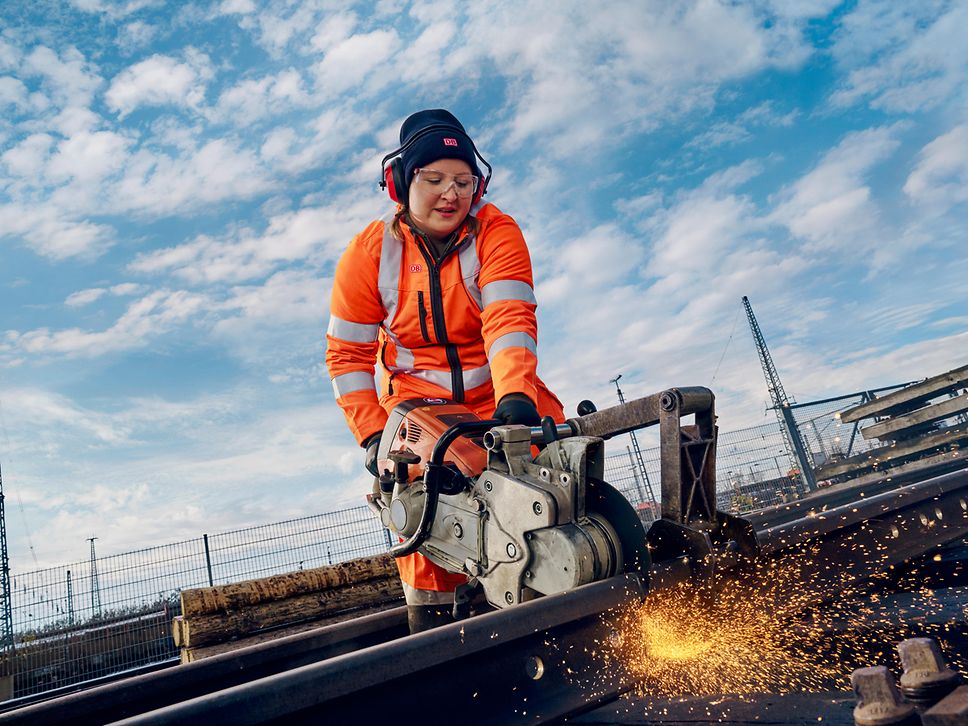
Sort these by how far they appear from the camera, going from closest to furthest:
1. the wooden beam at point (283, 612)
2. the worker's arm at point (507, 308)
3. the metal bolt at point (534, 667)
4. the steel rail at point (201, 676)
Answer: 1. the metal bolt at point (534, 667)
2. the steel rail at point (201, 676)
3. the worker's arm at point (507, 308)
4. the wooden beam at point (283, 612)

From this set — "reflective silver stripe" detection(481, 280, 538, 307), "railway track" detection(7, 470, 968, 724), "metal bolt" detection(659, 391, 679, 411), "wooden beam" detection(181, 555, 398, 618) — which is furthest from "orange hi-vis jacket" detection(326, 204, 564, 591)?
"wooden beam" detection(181, 555, 398, 618)

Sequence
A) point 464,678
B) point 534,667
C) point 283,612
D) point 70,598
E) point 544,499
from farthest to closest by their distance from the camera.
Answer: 1. point 70,598
2. point 283,612
3. point 544,499
4. point 534,667
5. point 464,678

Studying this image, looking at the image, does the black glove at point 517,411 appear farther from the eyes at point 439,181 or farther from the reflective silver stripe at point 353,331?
the eyes at point 439,181

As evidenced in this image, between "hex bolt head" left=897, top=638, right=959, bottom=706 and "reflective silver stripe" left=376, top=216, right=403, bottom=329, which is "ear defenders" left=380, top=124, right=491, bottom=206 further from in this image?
"hex bolt head" left=897, top=638, right=959, bottom=706

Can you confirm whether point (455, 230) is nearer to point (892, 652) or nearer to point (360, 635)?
point (360, 635)

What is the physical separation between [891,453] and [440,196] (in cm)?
1024

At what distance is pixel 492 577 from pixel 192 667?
139 centimetres

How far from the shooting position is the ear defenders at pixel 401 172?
9.38 feet

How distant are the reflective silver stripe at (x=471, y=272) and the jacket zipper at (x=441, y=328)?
0.23ft

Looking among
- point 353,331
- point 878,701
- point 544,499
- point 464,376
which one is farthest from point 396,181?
point 878,701

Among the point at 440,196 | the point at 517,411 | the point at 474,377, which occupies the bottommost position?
the point at 517,411

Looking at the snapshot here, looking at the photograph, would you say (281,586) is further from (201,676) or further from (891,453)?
(891,453)

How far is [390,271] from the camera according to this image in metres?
2.96

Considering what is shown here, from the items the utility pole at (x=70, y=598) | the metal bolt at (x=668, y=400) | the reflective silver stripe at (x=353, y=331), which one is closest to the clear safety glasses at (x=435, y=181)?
the reflective silver stripe at (x=353, y=331)
